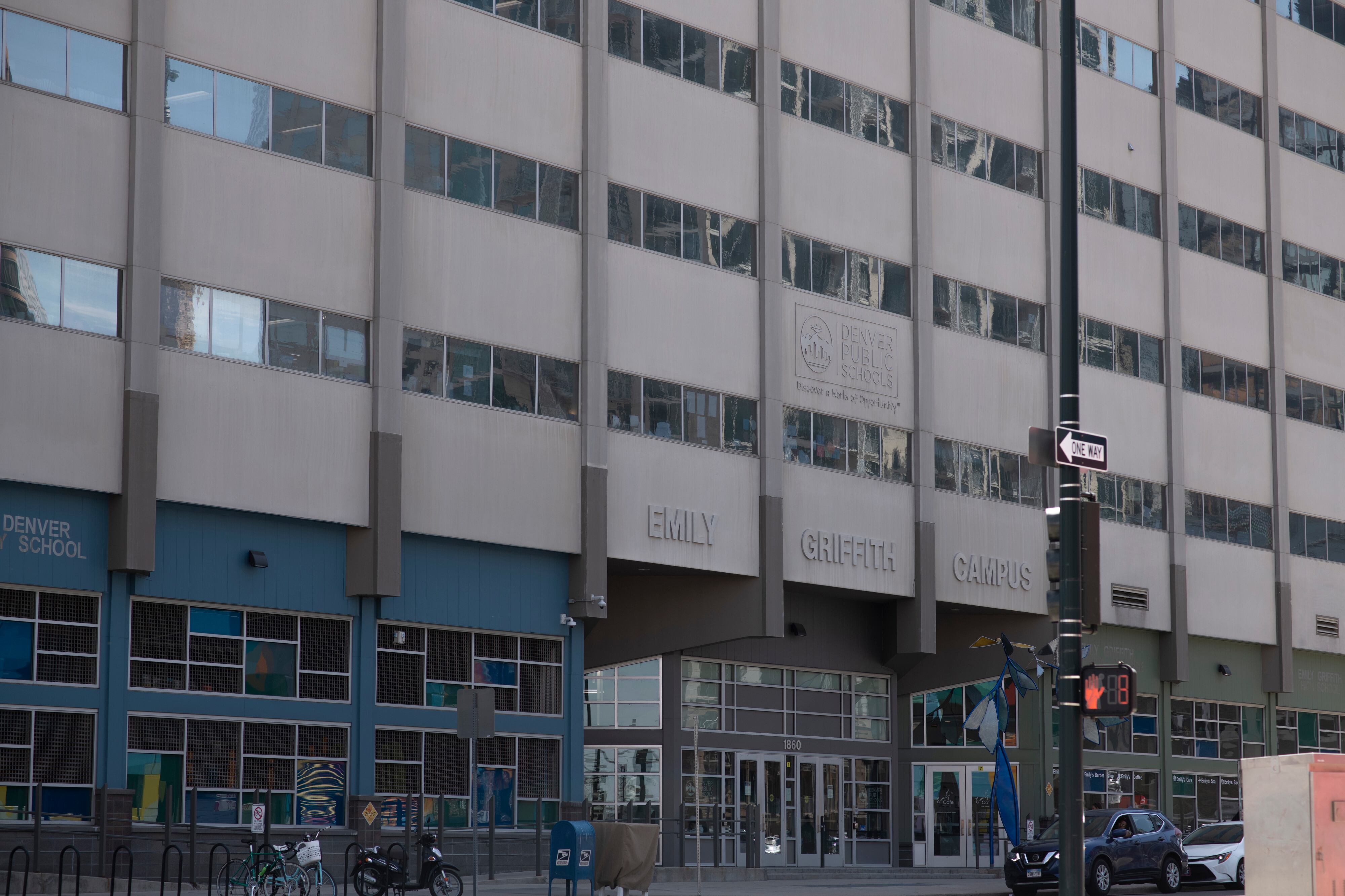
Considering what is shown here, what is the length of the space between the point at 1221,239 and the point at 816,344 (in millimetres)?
17526

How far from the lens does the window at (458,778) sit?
30.4 metres

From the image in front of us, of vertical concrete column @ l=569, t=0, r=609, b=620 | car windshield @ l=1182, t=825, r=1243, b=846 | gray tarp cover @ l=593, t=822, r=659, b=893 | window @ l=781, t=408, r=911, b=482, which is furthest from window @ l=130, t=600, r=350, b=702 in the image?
car windshield @ l=1182, t=825, r=1243, b=846

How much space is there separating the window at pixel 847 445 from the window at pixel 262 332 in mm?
10506

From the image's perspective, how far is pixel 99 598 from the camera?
2695 cm

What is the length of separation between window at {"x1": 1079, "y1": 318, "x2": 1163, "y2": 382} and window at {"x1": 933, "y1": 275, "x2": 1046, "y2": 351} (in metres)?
1.29

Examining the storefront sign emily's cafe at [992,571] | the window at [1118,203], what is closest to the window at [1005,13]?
the window at [1118,203]

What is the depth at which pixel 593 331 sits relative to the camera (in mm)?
33406

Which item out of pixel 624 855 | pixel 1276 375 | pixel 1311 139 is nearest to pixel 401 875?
pixel 624 855

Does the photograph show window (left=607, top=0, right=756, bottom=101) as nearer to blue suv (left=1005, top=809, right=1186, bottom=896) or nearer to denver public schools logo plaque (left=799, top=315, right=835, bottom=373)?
denver public schools logo plaque (left=799, top=315, right=835, bottom=373)

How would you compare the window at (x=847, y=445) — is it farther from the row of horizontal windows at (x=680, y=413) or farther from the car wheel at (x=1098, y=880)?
the car wheel at (x=1098, y=880)

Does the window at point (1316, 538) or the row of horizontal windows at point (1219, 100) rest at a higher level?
the row of horizontal windows at point (1219, 100)

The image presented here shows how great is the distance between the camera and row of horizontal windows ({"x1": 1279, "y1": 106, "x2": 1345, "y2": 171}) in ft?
172

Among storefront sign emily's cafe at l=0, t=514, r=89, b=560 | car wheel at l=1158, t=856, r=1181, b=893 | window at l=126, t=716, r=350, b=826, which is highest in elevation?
storefront sign emily's cafe at l=0, t=514, r=89, b=560

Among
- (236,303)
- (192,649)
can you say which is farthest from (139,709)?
(236,303)
